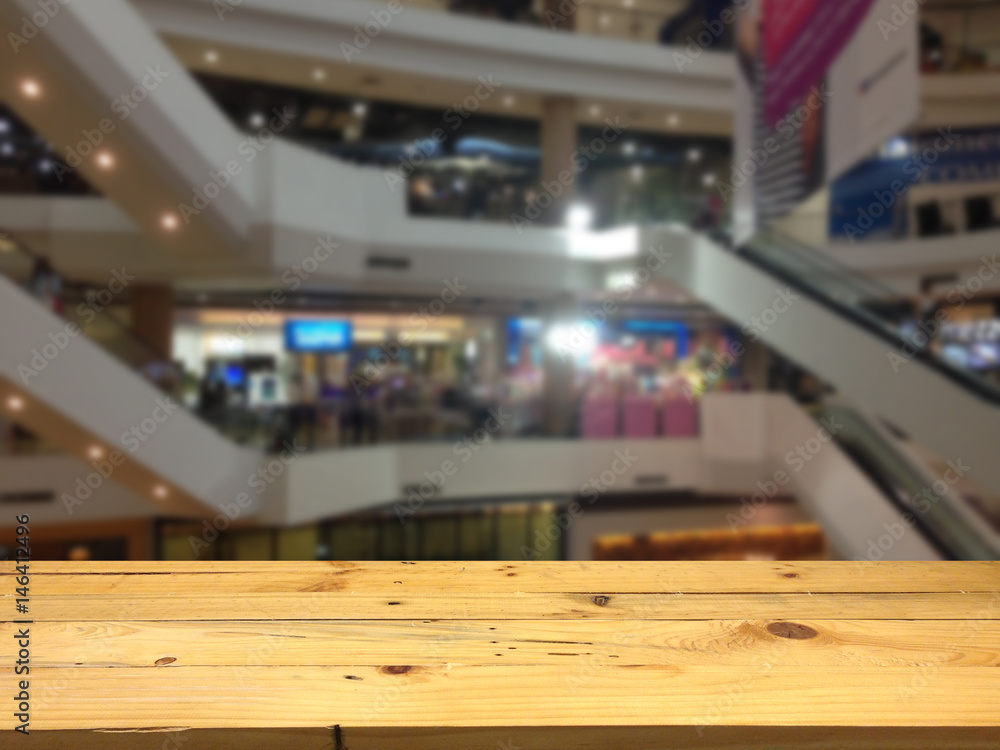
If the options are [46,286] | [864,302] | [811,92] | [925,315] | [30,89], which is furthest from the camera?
[925,315]

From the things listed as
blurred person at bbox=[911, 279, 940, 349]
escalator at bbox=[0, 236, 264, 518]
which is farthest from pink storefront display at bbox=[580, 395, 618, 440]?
escalator at bbox=[0, 236, 264, 518]

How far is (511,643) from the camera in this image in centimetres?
77

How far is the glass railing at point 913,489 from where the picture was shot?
6.44 metres

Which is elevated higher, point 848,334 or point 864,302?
point 864,302

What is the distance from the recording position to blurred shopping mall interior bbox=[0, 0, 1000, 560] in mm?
6312

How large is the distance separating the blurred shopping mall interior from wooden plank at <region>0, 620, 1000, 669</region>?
3.77 metres

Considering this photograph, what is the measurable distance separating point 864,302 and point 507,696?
8.12 m

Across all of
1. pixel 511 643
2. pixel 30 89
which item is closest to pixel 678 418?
pixel 30 89

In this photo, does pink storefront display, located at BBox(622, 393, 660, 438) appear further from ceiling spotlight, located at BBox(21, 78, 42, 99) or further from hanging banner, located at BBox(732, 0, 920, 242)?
→ ceiling spotlight, located at BBox(21, 78, 42, 99)

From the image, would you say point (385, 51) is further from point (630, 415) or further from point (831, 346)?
point (831, 346)

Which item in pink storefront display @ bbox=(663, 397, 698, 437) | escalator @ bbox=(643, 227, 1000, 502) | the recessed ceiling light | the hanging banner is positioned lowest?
pink storefront display @ bbox=(663, 397, 698, 437)

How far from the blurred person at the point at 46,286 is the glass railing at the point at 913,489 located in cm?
829

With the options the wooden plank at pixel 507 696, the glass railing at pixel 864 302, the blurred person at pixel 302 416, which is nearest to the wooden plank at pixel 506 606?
the wooden plank at pixel 507 696

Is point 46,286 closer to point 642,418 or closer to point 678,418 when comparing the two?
point 642,418
